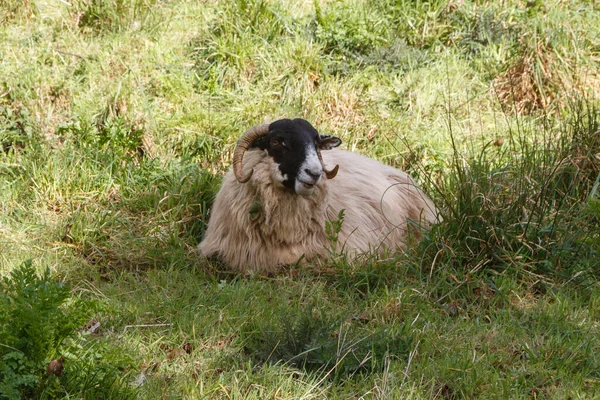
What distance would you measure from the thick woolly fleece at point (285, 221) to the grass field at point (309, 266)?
0.19 meters

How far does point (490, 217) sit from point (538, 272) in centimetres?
49

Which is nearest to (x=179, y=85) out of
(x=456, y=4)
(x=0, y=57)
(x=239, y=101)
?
(x=239, y=101)

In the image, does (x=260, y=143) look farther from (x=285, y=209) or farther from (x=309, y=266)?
(x=309, y=266)

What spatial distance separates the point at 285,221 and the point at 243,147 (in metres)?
0.64

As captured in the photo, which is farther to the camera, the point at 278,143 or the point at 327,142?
the point at 327,142

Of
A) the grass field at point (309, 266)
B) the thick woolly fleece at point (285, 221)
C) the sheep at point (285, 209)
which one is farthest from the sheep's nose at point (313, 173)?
the grass field at point (309, 266)

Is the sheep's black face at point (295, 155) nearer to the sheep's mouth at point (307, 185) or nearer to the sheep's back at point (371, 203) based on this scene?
the sheep's mouth at point (307, 185)

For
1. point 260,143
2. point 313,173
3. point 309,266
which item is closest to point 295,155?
point 313,173

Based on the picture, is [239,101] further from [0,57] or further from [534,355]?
[534,355]

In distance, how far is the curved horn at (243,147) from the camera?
6.22 metres

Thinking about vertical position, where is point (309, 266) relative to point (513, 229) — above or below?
below

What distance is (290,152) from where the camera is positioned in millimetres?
6078

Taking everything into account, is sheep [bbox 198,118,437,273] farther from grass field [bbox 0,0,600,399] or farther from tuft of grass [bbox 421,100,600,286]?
tuft of grass [bbox 421,100,600,286]

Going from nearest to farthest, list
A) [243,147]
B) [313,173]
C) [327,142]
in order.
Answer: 1. [313,173]
2. [243,147]
3. [327,142]
